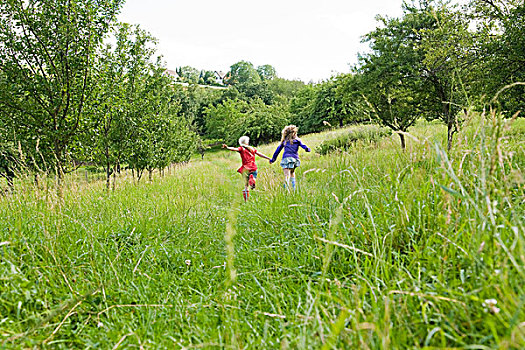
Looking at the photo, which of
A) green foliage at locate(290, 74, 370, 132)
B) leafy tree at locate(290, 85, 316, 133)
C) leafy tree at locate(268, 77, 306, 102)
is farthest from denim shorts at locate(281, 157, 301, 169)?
leafy tree at locate(268, 77, 306, 102)

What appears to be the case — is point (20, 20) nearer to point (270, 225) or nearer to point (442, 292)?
point (270, 225)

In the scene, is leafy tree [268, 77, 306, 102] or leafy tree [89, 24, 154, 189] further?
leafy tree [268, 77, 306, 102]

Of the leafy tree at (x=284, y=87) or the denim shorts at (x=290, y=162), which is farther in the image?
the leafy tree at (x=284, y=87)

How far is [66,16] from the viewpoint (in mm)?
5988

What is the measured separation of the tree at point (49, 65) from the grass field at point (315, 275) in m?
3.87

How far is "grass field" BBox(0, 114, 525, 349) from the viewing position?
1168 mm

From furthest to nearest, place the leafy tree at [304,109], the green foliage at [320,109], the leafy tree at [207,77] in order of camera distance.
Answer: the leafy tree at [207,77]
the leafy tree at [304,109]
the green foliage at [320,109]

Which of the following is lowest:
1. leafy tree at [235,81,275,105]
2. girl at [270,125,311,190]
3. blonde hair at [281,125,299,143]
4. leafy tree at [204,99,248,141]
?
girl at [270,125,311,190]

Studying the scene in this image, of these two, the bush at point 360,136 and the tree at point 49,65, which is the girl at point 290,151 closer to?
the bush at point 360,136

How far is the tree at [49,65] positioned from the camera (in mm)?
5941

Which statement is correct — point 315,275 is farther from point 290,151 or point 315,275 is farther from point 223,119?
point 223,119

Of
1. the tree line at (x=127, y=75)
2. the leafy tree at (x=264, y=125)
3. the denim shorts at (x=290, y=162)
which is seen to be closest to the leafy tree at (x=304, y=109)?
the leafy tree at (x=264, y=125)

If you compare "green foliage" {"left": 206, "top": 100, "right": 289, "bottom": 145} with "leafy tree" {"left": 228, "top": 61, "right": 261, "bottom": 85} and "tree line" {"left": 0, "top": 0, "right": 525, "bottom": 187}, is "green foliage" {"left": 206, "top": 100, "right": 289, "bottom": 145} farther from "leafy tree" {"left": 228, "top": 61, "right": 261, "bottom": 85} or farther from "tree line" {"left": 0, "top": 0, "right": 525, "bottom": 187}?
"leafy tree" {"left": 228, "top": 61, "right": 261, "bottom": 85}

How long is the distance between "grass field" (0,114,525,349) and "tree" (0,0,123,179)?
152 inches
